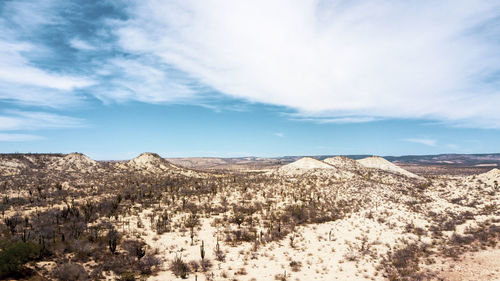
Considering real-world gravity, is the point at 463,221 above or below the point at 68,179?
below

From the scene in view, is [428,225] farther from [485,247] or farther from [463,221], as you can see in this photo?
[485,247]

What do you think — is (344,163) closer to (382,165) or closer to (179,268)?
(382,165)

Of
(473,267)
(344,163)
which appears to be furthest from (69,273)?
(344,163)

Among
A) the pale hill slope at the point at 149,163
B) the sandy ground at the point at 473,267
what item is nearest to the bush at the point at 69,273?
the sandy ground at the point at 473,267

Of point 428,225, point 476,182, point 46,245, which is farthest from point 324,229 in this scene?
point 476,182

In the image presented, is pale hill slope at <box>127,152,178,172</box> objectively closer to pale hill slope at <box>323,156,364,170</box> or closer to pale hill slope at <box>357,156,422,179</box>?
pale hill slope at <box>323,156,364,170</box>

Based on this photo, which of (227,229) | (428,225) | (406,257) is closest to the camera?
(406,257)

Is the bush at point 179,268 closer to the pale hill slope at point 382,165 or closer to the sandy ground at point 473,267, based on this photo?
the sandy ground at point 473,267
